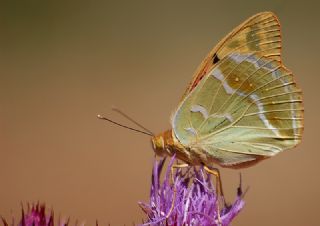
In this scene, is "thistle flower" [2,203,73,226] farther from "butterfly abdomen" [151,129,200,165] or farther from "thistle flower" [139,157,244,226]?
"butterfly abdomen" [151,129,200,165]

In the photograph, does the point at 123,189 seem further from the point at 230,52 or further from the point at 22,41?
the point at 230,52

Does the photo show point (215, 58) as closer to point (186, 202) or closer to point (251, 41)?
point (251, 41)

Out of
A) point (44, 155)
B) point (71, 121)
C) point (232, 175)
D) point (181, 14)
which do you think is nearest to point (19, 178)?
point (44, 155)

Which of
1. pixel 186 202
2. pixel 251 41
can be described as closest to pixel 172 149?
pixel 186 202

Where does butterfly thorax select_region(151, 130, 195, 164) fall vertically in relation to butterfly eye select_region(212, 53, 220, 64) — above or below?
below

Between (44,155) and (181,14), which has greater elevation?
(181,14)

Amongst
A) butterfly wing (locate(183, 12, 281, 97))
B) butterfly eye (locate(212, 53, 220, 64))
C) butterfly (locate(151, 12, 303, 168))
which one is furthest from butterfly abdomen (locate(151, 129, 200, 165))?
butterfly eye (locate(212, 53, 220, 64))
